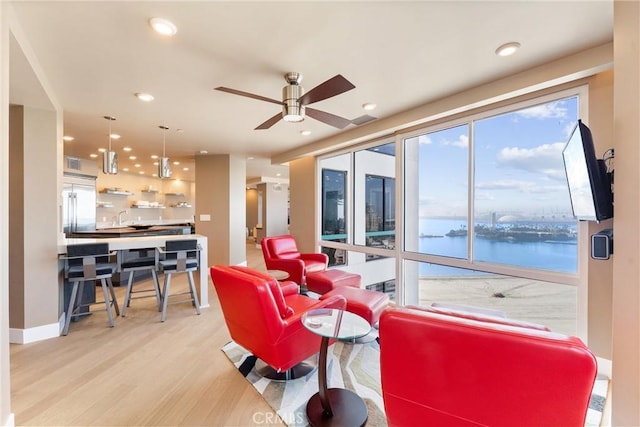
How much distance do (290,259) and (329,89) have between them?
3.04m

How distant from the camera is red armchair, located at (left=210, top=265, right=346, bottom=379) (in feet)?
6.64

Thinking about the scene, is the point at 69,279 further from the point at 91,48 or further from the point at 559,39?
the point at 559,39

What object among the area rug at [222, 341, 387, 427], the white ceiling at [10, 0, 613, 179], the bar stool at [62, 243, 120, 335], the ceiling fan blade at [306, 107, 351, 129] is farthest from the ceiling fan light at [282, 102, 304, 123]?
the bar stool at [62, 243, 120, 335]

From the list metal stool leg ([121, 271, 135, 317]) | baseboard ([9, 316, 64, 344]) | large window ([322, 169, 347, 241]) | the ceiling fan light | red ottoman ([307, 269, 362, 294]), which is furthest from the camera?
large window ([322, 169, 347, 241])

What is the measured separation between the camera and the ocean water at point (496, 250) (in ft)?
8.80

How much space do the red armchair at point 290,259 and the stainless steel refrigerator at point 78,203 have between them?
181 inches

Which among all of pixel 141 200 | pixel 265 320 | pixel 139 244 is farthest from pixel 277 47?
pixel 141 200

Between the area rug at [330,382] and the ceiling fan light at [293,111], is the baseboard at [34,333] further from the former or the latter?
the ceiling fan light at [293,111]

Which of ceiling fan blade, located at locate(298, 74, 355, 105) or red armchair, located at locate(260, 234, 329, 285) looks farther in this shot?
red armchair, located at locate(260, 234, 329, 285)

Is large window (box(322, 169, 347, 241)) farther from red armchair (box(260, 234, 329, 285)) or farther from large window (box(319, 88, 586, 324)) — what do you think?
large window (box(319, 88, 586, 324))

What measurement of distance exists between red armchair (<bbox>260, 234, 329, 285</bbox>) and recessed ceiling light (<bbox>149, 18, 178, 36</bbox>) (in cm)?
325

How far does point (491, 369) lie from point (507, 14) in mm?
2114

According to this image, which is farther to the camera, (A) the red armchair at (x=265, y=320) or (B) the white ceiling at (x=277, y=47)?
(A) the red armchair at (x=265, y=320)

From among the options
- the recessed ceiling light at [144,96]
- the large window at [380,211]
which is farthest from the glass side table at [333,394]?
the recessed ceiling light at [144,96]
